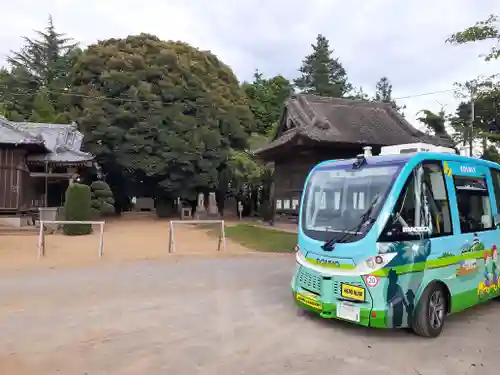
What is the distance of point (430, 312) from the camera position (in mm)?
5340

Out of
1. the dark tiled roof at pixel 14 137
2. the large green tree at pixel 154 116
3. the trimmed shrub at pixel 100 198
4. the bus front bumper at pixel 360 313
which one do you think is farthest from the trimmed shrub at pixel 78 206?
the bus front bumper at pixel 360 313

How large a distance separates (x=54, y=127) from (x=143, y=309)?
72.6 ft

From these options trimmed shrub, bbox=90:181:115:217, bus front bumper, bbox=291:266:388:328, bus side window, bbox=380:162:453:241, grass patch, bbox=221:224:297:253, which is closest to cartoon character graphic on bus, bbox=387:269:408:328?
bus front bumper, bbox=291:266:388:328

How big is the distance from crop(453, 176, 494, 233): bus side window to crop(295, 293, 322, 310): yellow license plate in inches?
87.8

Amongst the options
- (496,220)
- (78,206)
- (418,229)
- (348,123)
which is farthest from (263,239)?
(418,229)

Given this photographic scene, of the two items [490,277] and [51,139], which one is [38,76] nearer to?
[51,139]

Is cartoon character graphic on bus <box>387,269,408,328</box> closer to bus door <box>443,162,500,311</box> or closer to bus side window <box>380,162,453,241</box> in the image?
bus side window <box>380,162,453,241</box>

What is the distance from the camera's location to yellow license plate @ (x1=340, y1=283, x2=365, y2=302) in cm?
521

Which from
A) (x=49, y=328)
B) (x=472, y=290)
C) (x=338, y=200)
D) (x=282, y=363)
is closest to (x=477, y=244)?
(x=472, y=290)

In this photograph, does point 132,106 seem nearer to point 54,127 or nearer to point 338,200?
point 54,127

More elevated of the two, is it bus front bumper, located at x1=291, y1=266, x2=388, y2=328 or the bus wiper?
the bus wiper

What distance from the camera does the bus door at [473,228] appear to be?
5.92 m

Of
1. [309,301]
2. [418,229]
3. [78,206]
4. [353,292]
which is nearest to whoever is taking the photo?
[353,292]

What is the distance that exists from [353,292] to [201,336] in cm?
192
